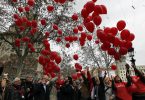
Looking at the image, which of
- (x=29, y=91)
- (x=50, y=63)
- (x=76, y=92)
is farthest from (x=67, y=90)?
(x=50, y=63)

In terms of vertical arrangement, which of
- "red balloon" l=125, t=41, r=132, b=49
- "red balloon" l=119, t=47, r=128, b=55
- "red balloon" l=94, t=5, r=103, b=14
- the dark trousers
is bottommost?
the dark trousers

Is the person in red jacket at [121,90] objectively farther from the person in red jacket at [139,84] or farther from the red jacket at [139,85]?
the red jacket at [139,85]

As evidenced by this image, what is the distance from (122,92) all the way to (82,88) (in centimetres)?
189

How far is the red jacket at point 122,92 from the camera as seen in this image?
26.9 feet

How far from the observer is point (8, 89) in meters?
8.26

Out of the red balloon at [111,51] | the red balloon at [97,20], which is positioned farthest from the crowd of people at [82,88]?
the red balloon at [97,20]

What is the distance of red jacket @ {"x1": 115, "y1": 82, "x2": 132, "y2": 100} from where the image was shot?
8195 millimetres

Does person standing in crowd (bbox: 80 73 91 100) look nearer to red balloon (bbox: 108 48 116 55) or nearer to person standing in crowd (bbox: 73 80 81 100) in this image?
person standing in crowd (bbox: 73 80 81 100)

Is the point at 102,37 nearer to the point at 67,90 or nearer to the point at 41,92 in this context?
the point at 67,90

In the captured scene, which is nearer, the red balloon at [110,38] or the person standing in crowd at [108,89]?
the person standing in crowd at [108,89]

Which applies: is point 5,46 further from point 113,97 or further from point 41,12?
point 113,97

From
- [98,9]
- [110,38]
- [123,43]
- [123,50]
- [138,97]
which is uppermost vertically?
[98,9]

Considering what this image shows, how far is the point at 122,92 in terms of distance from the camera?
833 centimetres

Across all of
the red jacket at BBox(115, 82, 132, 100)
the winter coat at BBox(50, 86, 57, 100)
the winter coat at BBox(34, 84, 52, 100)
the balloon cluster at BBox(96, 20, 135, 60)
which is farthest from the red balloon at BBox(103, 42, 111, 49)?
the red jacket at BBox(115, 82, 132, 100)
